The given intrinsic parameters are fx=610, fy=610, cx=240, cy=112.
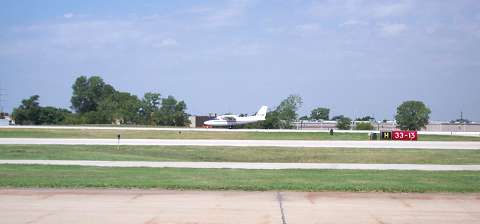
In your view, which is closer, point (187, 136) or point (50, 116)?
point (187, 136)

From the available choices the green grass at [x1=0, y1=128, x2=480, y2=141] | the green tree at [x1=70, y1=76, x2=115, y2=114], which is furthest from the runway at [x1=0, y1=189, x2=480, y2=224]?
the green tree at [x1=70, y1=76, x2=115, y2=114]

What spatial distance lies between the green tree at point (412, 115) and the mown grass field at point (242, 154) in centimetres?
8037

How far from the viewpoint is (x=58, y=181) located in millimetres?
18766

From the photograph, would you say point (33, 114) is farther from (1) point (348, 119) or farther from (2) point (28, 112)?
(1) point (348, 119)

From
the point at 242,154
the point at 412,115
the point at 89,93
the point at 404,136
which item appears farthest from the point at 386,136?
the point at 89,93

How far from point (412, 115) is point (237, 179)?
10378 centimetres

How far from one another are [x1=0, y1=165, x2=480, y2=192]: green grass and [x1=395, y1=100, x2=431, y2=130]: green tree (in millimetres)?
94847

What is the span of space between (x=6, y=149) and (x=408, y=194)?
89.4ft

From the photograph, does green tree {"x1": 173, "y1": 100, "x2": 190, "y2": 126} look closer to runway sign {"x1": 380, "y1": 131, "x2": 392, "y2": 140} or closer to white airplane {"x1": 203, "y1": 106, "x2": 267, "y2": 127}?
white airplane {"x1": 203, "y1": 106, "x2": 267, "y2": 127}

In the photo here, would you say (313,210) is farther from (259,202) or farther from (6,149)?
(6,149)

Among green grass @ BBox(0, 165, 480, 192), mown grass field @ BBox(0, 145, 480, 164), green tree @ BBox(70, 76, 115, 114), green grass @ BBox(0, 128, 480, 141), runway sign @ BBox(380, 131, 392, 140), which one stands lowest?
green grass @ BBox(0, 165, 480, 192)

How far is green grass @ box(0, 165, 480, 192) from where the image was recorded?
1783cm

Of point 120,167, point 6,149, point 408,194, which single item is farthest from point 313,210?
point 6,149

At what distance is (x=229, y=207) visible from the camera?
13.7 m
